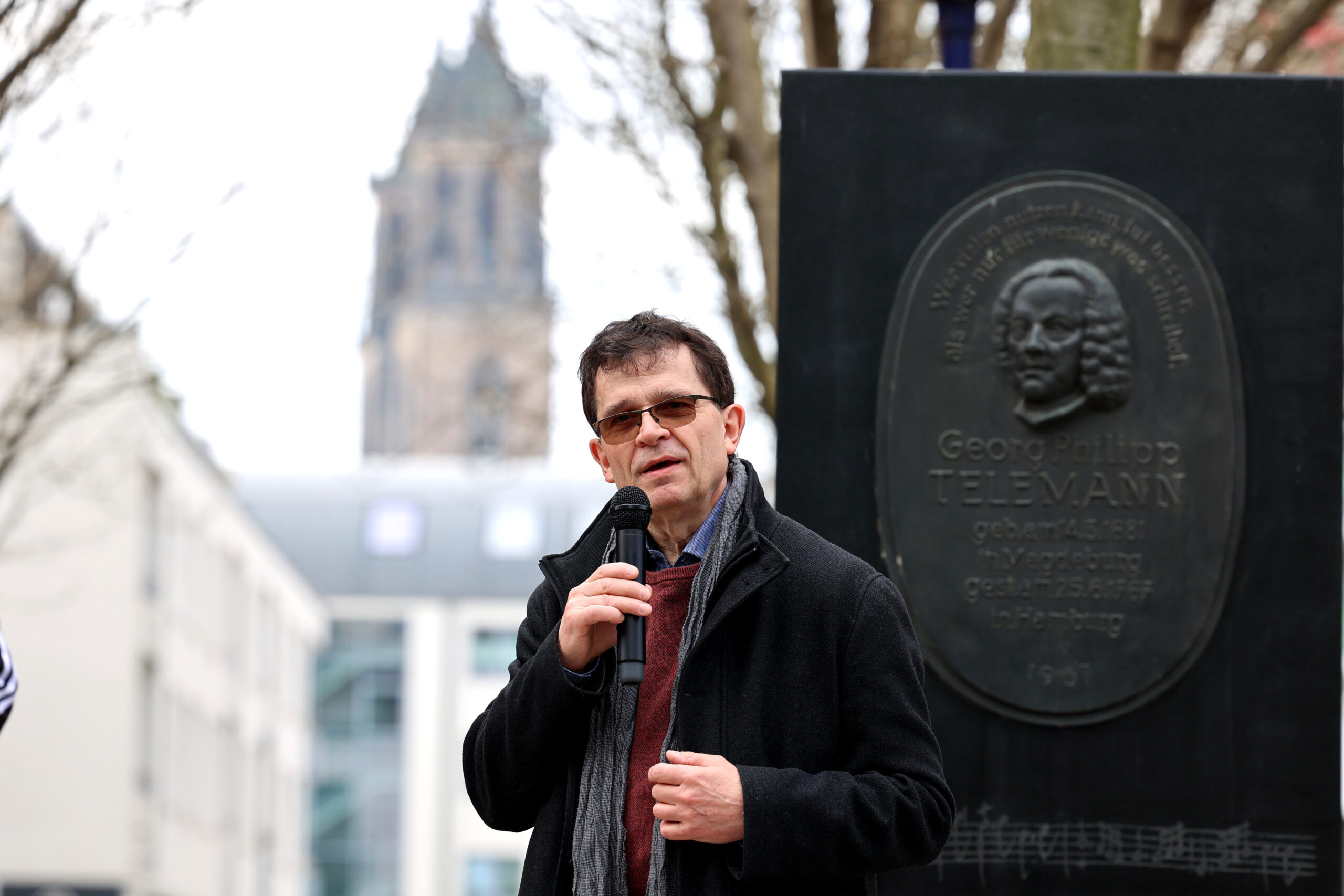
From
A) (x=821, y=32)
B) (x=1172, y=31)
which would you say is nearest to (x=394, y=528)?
(x=821, y=32)

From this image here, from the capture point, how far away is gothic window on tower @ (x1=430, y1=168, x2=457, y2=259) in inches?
3752

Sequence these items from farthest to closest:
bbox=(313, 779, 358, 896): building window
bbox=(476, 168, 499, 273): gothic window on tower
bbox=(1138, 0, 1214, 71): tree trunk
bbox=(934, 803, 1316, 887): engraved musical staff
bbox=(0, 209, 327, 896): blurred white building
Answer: bbox=(476, 168, 499, 273): gothic window on tower
bbox=(313, 779, 358, 896): building window
bbox=(0, 209, 327, 896): blurred white building
bbox=(1138, 0, 1214, 71): tree trunk
bbox=(934, 803, 1316, 887): engraved musical staff

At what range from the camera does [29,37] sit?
27.7ft

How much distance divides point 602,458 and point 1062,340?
174 cm

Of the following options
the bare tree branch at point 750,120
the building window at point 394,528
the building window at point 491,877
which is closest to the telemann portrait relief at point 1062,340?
the bare tree branch at point 750,120

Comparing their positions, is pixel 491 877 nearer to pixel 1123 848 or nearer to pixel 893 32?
pixel 893 32

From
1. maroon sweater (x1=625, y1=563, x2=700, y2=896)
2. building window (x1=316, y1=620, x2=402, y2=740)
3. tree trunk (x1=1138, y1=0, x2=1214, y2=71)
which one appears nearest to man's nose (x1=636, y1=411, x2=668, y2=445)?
maroon sweater (x1=625, y1=563, x2=700, y2=896)

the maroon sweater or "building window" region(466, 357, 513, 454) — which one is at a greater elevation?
"building window" region(466, 357, 513, 454)

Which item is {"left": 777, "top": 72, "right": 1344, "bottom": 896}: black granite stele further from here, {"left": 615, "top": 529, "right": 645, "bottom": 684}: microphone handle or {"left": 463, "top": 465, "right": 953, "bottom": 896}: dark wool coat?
{"left": 615, "top": 529, "right": 645, "bottom": 684}: microphone handle

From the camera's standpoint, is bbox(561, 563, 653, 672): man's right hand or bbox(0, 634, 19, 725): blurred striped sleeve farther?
bbox(0, 634, 19, 725): blurred striped sleeve

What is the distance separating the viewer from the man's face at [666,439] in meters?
3.53

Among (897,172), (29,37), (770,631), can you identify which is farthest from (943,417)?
(29,37)

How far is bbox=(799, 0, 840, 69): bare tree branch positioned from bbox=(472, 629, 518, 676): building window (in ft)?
170

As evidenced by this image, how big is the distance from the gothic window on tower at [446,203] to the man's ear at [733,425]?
300 feet
